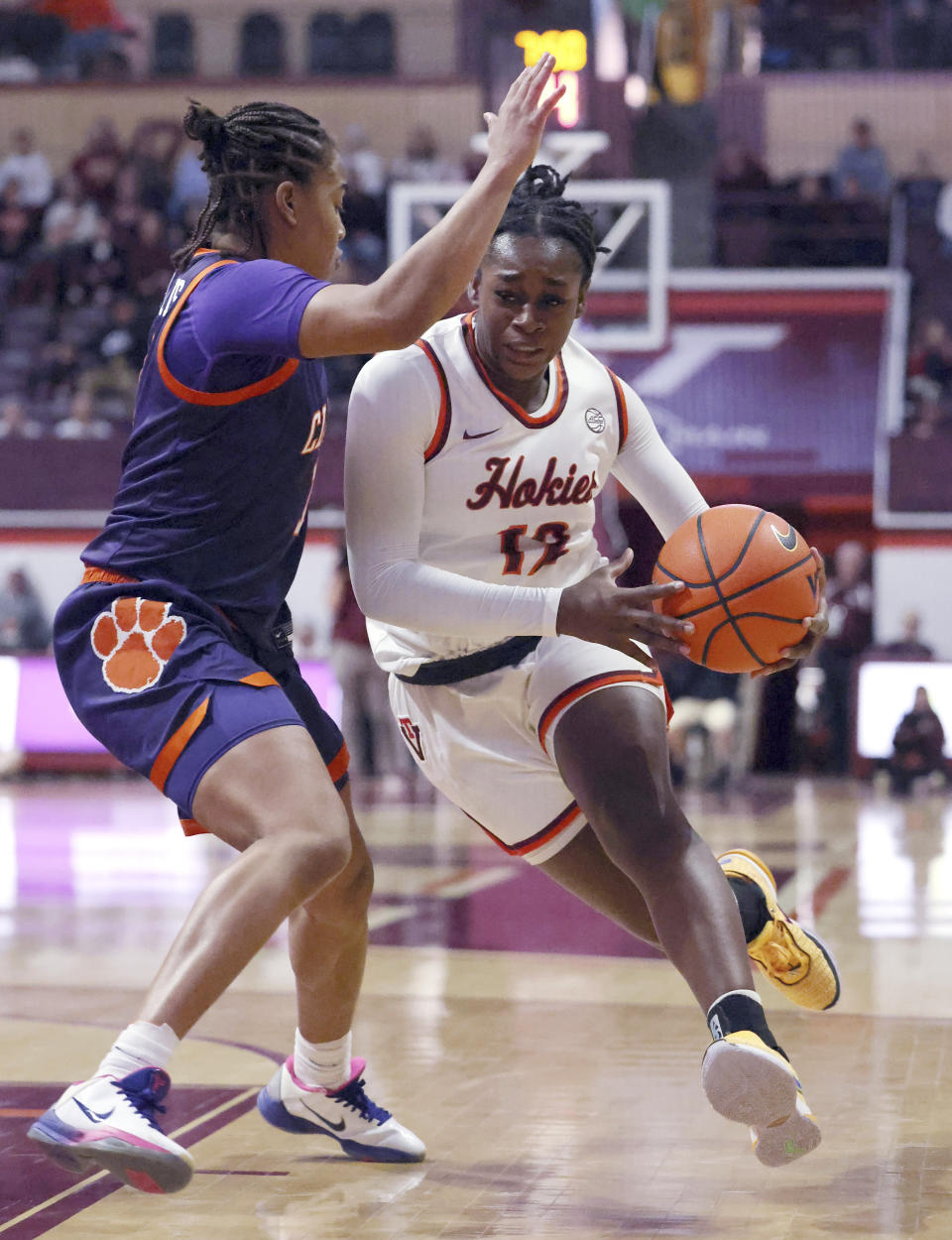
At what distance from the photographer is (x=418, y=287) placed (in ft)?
9.82

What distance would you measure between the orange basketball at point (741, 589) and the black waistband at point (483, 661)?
398 mm

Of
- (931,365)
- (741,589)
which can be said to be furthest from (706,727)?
(741,589)

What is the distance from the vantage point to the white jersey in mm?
3594

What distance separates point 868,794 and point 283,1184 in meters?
10.3

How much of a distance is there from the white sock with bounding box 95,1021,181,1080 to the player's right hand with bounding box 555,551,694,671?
1.06 m

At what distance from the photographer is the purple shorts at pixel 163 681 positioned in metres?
3.22

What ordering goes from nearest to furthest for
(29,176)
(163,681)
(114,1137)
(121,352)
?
(114,1137), (163,681), (121,352), (29,176)

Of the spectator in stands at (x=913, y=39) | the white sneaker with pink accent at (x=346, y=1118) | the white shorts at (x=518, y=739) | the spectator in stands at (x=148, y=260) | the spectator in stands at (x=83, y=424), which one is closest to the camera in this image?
the white shorts at (x=518, y=739)

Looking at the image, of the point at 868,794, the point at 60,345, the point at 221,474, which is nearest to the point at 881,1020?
the point at 221,474

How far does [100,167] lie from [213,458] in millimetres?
16966

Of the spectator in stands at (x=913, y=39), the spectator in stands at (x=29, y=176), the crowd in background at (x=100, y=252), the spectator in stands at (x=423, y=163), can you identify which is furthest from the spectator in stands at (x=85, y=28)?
the spectator in stands at (x=913, y=39)

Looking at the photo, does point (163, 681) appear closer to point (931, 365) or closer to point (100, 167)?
point (931, 365)

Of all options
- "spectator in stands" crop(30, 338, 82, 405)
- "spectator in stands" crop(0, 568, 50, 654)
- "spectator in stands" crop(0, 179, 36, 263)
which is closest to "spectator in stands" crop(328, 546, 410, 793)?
"spectator in stands" crop(0, 568, 50, 654)

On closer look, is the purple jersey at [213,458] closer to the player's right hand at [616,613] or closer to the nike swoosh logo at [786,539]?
the player's right hand at [616,613]
